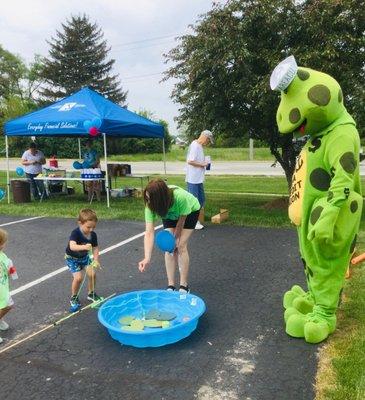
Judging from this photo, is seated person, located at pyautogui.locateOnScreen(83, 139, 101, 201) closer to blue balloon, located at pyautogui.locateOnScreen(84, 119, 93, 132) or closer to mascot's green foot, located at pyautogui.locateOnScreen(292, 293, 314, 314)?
blue balloon, located at pyautogui.locateOnScreen(84, 119, 93, 132)

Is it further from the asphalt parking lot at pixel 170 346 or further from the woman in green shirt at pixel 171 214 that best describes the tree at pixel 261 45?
the woman in green shirt at pixel 171 214

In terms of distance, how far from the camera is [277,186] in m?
17.0

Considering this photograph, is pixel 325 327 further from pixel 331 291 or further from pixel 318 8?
pixel 318 8

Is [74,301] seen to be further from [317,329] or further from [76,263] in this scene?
[317,329]

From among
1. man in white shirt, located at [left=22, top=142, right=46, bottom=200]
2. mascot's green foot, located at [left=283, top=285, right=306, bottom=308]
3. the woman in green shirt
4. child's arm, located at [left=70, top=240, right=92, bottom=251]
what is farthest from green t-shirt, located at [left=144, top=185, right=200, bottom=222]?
man in white shirt, located at [left=22, top=142, right=46, bottom=200]

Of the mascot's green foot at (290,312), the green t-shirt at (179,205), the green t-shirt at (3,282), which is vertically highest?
the green t-shirt at (179,205)

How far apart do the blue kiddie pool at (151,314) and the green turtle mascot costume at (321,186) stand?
90 centimetres

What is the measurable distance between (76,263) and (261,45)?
677 centimetres

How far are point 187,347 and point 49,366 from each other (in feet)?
3.66

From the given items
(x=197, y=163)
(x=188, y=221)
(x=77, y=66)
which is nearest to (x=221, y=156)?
(x=77, y=66)

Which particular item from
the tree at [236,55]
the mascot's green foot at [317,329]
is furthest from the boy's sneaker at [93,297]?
the tree at [236,55]

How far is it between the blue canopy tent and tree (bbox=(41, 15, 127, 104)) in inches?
1598

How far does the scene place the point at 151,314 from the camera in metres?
4.18

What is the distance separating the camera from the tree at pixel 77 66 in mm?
51094
